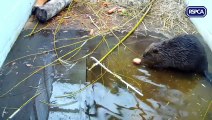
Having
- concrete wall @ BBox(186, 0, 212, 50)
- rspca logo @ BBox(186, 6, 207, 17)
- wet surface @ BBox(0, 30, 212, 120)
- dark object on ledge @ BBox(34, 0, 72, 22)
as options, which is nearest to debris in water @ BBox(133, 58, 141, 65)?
wet surface @ BBox(0, 30, 212, 120)

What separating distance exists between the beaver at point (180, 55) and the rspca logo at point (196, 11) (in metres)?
1.01

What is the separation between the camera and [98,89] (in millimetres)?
3797

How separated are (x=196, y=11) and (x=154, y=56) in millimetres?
1698

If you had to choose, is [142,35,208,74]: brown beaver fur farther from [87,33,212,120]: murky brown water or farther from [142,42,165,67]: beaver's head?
[87,33,212,120]: murky brown water

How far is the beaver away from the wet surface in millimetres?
103

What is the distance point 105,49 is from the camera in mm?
4605

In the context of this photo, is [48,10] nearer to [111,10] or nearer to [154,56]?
[111,10]

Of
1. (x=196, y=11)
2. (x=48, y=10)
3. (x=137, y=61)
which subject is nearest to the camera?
(x=137, y=61)

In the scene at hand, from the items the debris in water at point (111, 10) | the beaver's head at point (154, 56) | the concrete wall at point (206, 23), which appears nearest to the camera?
the beaver's head at point (154, 56)

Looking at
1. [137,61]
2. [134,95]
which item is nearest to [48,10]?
[137,61]

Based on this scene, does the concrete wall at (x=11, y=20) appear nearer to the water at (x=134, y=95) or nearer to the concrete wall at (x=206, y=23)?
the water at (x=134, y=95)

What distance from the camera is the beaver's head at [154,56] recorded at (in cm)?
421

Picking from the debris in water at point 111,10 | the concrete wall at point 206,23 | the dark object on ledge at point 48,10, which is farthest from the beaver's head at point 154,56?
the dark object on ledge at point 48,10

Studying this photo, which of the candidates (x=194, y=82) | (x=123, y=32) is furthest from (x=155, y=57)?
(x=123, y=32)
